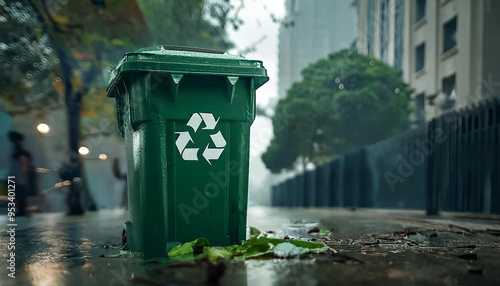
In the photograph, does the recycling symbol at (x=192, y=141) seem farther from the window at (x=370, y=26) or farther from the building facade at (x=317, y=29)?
the building facade at (x=317, y=29)

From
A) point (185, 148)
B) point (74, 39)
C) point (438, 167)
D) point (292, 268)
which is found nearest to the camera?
point (292, 268)

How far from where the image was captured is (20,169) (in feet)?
42.6

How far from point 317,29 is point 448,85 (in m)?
69.4

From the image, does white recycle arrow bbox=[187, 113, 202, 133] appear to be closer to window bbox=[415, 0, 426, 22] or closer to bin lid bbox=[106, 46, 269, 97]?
bin lid bbox=[106, 46, 269, 97]

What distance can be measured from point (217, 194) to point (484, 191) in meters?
6.95

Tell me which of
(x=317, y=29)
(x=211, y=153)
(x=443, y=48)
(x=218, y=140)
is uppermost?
(x=317, y=29)

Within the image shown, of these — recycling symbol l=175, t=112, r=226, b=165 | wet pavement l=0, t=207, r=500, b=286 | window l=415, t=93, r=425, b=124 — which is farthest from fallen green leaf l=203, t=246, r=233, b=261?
window l=415, t=93, r=425, b=124

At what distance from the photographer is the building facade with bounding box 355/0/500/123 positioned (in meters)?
18.5

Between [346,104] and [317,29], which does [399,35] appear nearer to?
[346,104]

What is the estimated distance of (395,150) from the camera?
14.0 m

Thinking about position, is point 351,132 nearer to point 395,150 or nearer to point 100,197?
point 395,150

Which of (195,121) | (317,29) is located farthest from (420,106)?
(317,29)

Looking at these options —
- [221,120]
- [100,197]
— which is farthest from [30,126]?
[221,120]

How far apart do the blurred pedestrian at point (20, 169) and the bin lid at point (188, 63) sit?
9.49 meters
